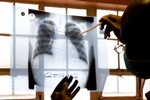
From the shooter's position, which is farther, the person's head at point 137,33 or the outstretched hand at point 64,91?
the outstretched hand at point 64,91

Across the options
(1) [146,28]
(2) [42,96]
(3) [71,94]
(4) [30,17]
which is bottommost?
(2) [42,96]

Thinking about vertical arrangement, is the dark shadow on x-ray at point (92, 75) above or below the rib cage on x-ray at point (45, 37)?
below

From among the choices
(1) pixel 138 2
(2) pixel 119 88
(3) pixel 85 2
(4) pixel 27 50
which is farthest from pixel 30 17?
(1) pixel 138 2

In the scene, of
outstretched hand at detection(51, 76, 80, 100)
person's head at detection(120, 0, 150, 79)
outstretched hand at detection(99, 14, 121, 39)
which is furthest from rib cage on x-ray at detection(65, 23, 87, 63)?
person's head at detection(120, 0, 150, 79)

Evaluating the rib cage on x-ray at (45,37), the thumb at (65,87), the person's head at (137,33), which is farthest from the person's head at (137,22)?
the rib cage on x-ray at (45,37)

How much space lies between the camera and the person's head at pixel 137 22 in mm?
845

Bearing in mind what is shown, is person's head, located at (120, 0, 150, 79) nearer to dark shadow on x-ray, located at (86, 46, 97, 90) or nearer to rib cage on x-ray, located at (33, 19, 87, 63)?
rib cage on x-ray, located at (33, 19, 87, 63)

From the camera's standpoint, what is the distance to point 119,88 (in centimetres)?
392

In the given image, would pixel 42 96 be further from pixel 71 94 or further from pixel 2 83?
pixel 71 94

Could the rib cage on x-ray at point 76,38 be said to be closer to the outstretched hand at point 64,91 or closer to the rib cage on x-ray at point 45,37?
the rib cage on x-ray at point 45,37

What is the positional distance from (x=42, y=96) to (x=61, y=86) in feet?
7.91

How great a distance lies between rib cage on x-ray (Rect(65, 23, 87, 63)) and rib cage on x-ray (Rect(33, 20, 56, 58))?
18cm

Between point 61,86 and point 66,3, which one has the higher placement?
point 66,3

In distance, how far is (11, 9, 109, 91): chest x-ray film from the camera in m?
3.15
